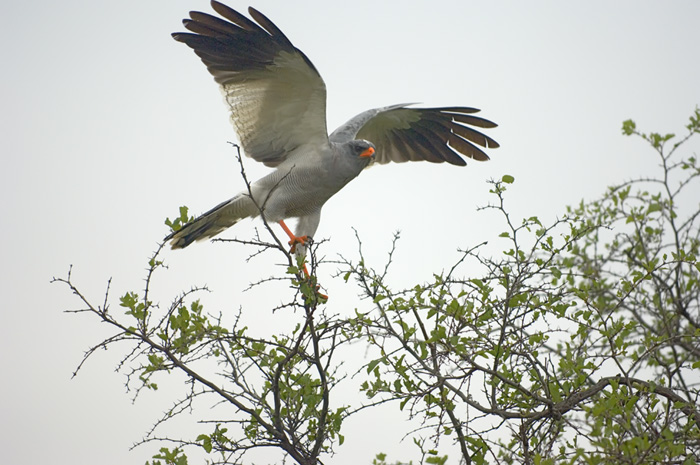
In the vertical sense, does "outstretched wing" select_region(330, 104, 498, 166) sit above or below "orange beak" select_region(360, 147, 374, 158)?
above

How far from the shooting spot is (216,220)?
241 inches

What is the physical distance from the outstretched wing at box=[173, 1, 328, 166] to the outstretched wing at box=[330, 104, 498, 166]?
4.17ft

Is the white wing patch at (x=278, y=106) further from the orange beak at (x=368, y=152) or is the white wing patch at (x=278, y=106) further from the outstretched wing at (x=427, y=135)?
A: the outstretched wing at (x=427, y=135)

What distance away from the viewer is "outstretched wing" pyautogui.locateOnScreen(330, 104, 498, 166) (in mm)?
7168

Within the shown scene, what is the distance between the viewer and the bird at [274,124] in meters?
5.50

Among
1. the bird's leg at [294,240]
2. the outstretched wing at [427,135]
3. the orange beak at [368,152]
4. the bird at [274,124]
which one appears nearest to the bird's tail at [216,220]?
the bird at [274,124]

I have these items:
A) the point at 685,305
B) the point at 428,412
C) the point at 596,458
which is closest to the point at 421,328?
the point at 428,412

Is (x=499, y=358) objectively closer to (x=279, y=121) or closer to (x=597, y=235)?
(x=279, y=121)

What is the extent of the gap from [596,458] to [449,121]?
5.25 metres

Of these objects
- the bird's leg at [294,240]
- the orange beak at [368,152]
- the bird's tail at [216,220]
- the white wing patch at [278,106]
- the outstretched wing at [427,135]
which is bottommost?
the bird's leg at [294,240]

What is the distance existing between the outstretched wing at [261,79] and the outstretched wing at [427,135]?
1273mm

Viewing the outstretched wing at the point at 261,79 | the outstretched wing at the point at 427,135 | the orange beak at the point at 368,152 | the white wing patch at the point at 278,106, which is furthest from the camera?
the outstretched wing at the point at 427,135

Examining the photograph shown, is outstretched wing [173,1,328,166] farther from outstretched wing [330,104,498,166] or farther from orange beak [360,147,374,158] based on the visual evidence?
outstretched wing [330,104,498,166]

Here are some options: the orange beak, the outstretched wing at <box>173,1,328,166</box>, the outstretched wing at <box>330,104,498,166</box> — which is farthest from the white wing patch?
the outstretched wing at <box>330,104,498,166</box>
